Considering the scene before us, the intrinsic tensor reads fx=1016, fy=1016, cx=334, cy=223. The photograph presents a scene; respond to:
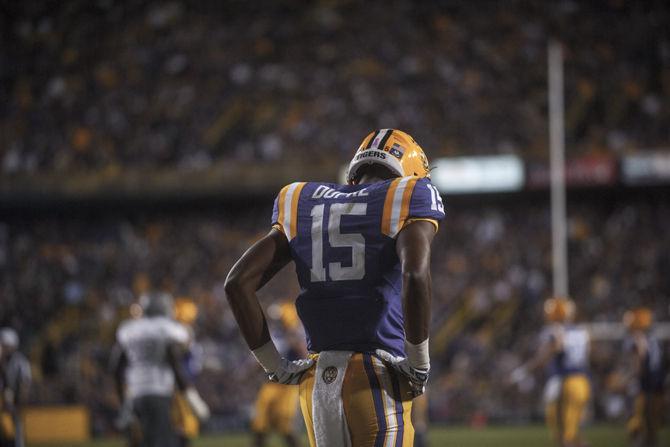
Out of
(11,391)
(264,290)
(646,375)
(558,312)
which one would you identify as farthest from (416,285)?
(264,290)

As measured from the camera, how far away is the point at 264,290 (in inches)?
859

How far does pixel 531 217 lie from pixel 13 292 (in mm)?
11769

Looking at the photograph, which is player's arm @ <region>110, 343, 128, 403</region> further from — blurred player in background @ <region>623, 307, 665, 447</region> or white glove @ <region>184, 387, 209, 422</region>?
blurred player in background @ <region>623, 307, 665, 447</region>

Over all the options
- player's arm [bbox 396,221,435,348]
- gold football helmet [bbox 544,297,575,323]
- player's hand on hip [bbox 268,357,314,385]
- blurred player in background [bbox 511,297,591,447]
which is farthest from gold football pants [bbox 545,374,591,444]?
player's arm [bbox 396,221,435,348]

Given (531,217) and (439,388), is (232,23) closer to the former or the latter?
(531,217)

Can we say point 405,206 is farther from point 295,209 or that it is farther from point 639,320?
point 639,320

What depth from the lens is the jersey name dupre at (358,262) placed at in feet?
10.8

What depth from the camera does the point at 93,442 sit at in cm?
1761

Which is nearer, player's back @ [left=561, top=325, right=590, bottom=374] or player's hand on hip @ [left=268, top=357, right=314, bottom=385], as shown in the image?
player's hand on hip @ [left=268, top=357, right=314, bottom=385]

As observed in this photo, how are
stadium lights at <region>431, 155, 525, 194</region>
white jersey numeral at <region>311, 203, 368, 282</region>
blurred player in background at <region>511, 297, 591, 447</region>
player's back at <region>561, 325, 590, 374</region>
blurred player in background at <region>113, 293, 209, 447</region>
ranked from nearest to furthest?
white jersey numeral at <region>311, 203, 368, 282</region>
blurred player in background at <region>113, 293, 209, 447</region>
blurred player in background at <region>511, 297, 591, 447</region>
player's back at <region>561, 325, 590, 374</region>
stadium lights at <region>431, 155, 525, 194</region>

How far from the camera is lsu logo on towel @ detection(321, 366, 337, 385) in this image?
10.8 ft

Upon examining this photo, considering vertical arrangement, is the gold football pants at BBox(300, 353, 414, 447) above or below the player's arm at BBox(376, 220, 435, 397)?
below

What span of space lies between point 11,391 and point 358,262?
255 inches

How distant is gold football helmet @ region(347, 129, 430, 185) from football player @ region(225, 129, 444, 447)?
0.29 feet
